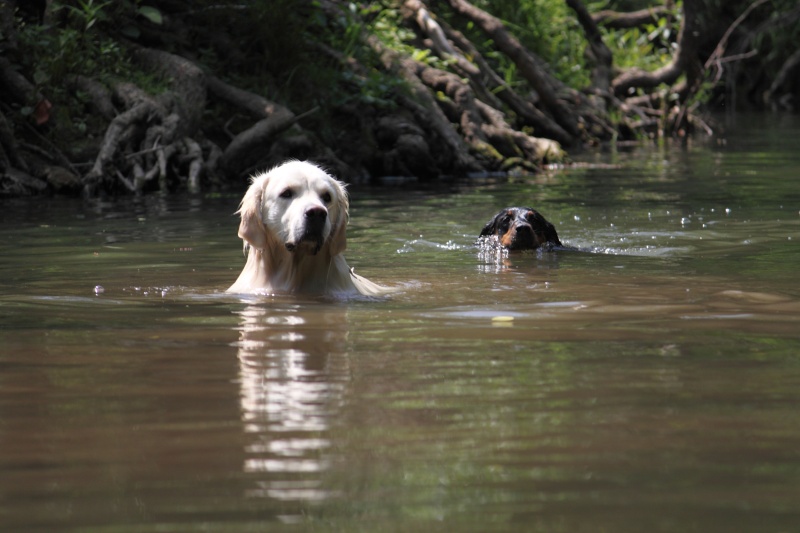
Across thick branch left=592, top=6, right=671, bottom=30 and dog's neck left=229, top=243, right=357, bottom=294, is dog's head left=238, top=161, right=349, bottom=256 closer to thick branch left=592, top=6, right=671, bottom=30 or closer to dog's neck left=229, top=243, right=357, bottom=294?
dog's neck left=229, top=243, right=357, bottom=294

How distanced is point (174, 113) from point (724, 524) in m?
12.5

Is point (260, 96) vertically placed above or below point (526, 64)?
below

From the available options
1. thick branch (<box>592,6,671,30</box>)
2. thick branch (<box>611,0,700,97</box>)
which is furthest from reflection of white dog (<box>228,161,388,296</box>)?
thick branch (<box>592,6,671,30</box>)

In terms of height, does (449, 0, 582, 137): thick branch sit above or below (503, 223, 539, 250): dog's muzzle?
above

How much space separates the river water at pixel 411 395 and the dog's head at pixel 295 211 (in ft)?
1.43

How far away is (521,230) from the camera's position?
32.3ft

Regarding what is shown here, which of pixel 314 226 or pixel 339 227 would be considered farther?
pixel 339 227

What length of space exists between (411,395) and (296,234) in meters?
2.90

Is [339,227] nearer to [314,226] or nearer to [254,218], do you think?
[314,226]

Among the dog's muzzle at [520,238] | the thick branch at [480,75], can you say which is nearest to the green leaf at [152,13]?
the thick branch at [480,75]

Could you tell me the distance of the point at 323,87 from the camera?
17.3 metres

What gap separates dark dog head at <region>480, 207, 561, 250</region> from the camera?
9836 mm

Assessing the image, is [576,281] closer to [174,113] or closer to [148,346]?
[148,346]

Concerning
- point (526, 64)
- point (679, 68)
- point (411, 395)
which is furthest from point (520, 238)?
point (679, 68)
